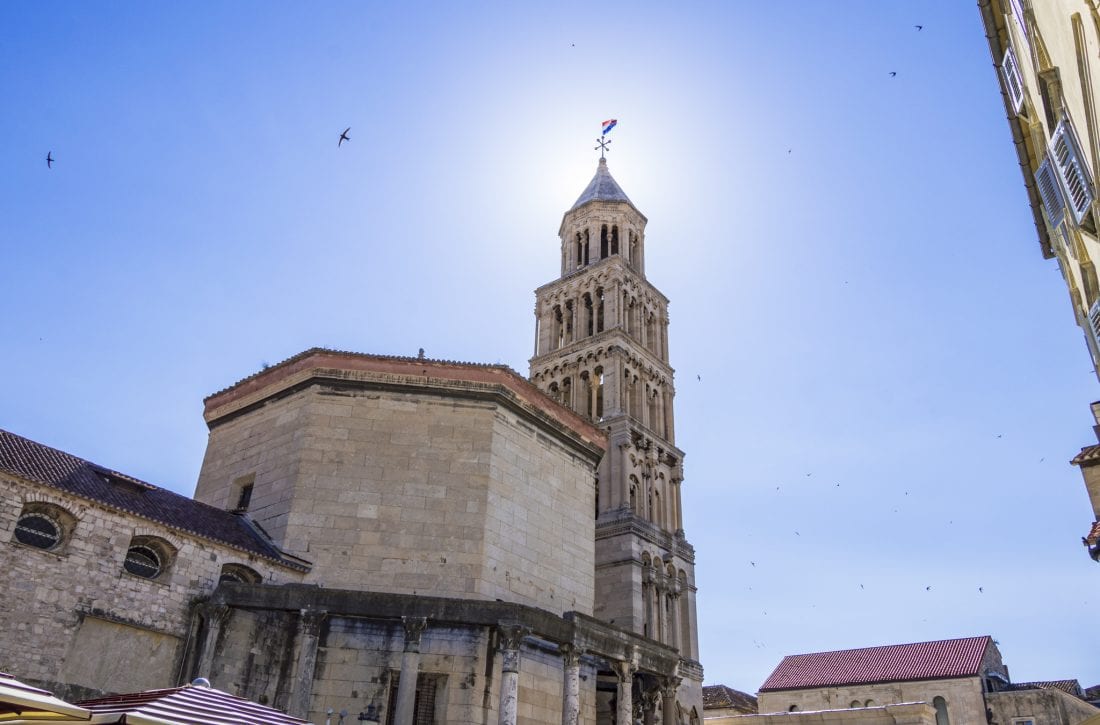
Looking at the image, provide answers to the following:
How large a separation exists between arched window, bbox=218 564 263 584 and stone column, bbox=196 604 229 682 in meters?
1.40

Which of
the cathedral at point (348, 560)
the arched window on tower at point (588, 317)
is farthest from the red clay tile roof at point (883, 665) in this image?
the cathedral at point (348, 560)

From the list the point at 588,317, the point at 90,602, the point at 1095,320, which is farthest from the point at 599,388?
the point at 1095,320

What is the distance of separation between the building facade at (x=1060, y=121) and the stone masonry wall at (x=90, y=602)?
62.8 feet

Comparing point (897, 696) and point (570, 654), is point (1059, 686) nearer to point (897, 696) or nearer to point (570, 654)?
point (897, 696)

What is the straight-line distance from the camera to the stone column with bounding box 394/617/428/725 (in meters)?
17.9

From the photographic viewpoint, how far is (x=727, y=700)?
55.4 metres

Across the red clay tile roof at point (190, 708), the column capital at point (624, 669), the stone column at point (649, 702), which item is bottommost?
the red clay tile roof at point (190, 708)

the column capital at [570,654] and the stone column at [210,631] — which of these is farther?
the column capital at [570,654]

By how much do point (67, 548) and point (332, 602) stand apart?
5.66 meters

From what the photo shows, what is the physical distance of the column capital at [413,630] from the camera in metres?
18.6

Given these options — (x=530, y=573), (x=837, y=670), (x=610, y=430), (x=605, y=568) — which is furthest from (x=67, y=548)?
(x=837, y=670)

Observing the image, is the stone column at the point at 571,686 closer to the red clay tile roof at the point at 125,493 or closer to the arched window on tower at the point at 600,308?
the red clay tile roof at the point at 125,493

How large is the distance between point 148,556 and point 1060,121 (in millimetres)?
20127

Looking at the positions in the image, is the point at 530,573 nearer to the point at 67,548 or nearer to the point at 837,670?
the point at 67,548
